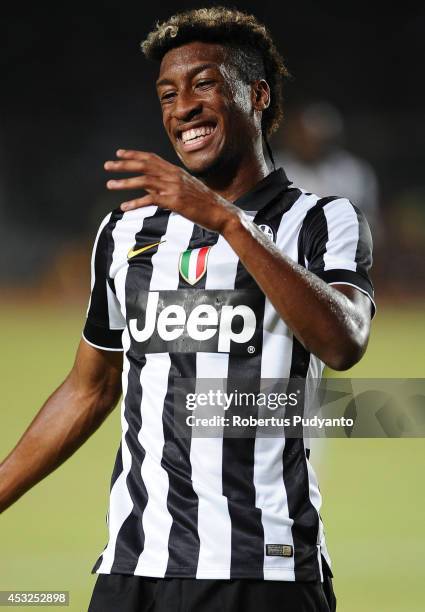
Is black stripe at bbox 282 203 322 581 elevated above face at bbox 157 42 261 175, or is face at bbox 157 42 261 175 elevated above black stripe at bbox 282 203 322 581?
face at bbox 157 42 261 175

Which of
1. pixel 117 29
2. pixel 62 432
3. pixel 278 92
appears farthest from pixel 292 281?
pixel 117 29

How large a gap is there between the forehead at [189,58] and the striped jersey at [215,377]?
28 centimetres

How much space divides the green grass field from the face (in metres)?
1.89

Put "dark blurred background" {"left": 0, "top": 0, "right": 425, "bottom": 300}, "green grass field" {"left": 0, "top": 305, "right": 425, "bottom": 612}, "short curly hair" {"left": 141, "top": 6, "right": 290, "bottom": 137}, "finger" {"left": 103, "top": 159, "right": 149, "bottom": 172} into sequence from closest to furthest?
"finger" {"left": 103, "top": 159, "right": 149, "bottom": 172}
"short curly hair" {"left": 141, "top": 6, "right": 290, "bottom": 137}
"green grass field" {"left": 0, "top": 305, "right": 425, "bottom": 612}
"dark blurred background" {"left": 0, "top": 0, "right": 425, "bottom": 300}

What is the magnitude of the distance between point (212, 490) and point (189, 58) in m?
0.79

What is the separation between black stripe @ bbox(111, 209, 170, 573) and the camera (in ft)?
5.71

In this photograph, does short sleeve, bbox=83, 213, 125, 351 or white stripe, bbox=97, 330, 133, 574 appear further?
short sleeve, bbox=83, 213, 125, 351

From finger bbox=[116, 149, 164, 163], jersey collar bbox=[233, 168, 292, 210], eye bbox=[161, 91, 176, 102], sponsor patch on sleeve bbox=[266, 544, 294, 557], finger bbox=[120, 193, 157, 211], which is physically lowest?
sponsor patch on sleeve bbox=[266, 544, 294, 557]

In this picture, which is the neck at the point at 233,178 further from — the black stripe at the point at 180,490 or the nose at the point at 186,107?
the black stripe at the point at 180,490

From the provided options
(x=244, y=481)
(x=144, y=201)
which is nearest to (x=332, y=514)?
(x=244, y=481)

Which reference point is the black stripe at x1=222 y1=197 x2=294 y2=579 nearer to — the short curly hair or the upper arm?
the upper arm

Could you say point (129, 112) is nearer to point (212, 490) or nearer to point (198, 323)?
point (198, 323)

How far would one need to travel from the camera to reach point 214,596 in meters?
1.66

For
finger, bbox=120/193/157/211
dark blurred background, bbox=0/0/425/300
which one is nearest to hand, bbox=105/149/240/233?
finger, bbox=120/193/157/211
